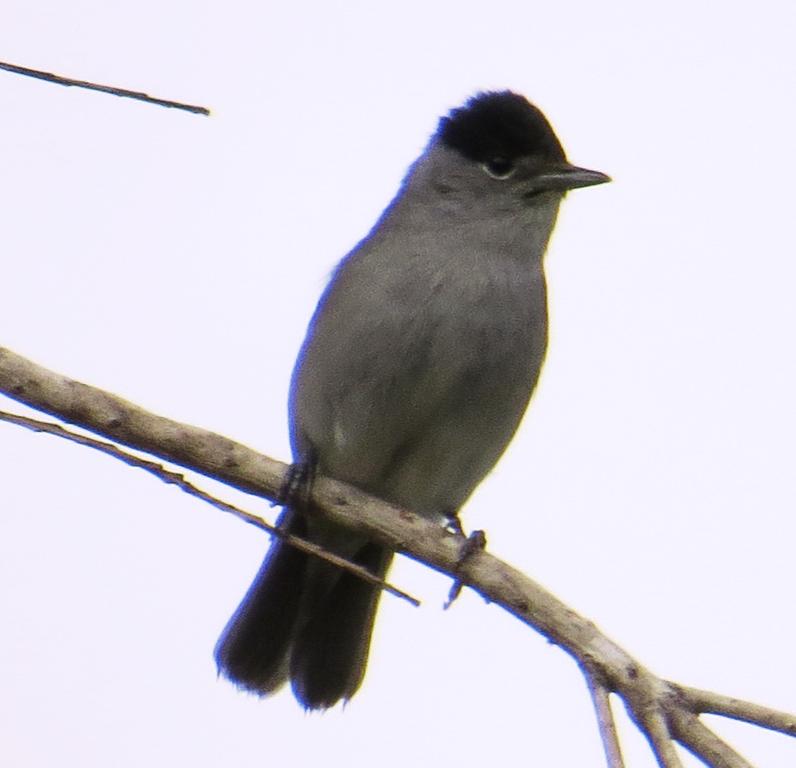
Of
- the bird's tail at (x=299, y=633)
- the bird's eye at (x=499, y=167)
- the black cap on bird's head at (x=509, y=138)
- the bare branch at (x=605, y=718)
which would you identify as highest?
the black cap on bird's head at (x=509, y=138)

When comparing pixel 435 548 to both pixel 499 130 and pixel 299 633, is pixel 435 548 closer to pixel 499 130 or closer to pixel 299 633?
pixel 299 633

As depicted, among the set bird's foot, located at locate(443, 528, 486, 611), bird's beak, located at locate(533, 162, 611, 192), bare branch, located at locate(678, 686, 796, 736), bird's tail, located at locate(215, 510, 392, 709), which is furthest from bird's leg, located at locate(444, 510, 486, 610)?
bird's beak, located at locate(533, 162, 611, 192)

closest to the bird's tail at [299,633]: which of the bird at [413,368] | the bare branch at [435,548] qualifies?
the bird at [413,368]

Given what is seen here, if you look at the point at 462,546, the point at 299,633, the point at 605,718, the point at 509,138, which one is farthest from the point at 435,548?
the point at 509,138

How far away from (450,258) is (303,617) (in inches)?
68.8

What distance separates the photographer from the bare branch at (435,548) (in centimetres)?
358

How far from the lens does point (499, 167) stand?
6418mm

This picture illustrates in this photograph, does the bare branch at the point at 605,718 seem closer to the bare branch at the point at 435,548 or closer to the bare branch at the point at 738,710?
the bare branch at the point at 435,548

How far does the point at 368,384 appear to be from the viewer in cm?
557

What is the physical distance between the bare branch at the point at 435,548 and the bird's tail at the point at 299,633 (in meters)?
1.18

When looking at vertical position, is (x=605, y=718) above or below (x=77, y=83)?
below

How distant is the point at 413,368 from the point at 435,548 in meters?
1.17

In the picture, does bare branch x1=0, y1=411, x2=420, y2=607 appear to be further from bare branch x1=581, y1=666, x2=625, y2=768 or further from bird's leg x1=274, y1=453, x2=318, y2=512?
Answer: bird's leg x1=274, y1=453, x2=318, y2=512

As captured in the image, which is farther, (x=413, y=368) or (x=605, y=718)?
(x=413, y=368)
